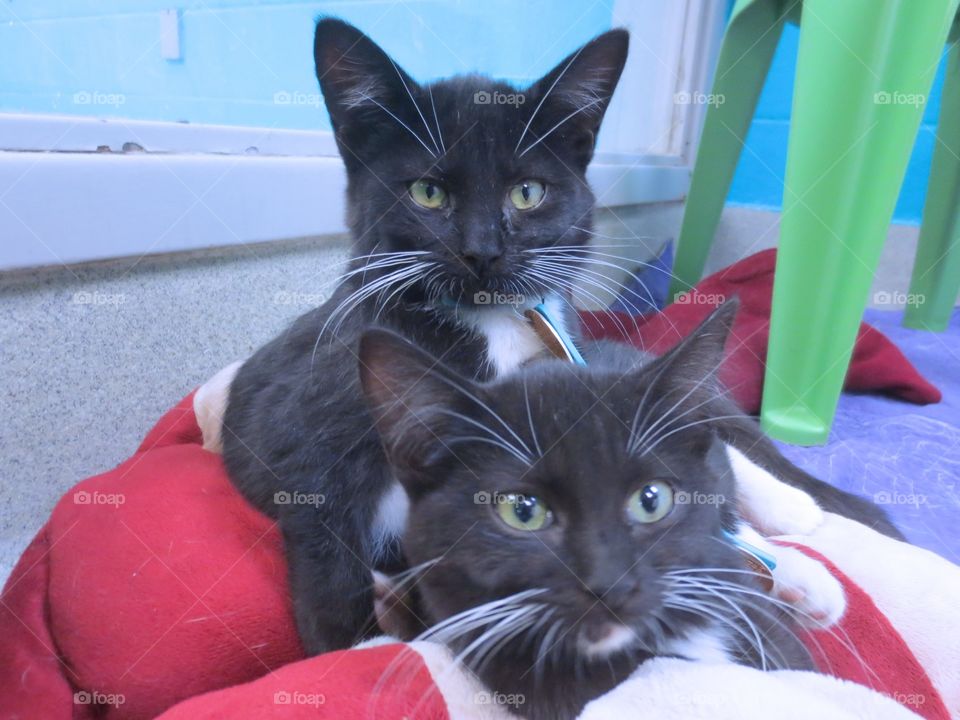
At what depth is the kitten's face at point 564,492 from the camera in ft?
2.09

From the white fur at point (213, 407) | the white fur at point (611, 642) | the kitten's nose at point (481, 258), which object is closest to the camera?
the white fur at point (611, 642)

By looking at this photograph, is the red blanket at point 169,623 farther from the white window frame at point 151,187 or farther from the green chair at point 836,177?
the green chair at point 836,177

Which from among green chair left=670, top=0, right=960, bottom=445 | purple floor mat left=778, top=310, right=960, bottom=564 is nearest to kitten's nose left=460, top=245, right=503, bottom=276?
green chair left=670, top=0, right=960, bottom=445

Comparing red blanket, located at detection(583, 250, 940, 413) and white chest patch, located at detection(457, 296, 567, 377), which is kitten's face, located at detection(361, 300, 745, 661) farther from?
red blanket, located at detection(583, 250, 940, 413)

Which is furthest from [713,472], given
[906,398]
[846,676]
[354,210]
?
[906,398]

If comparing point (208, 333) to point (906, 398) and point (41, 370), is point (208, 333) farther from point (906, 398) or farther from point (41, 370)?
point (906, 398)

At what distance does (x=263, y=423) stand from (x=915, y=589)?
896 millimetres

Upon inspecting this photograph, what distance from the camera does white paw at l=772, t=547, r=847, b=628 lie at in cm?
86

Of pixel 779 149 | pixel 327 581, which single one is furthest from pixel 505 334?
pixel 779 149

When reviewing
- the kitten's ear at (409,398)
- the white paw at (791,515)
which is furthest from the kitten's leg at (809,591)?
the kitten's ear at (409,398)

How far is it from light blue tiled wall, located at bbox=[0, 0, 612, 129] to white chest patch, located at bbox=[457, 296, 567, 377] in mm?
683

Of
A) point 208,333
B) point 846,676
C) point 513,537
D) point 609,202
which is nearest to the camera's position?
point 513,537

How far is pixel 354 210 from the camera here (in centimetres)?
111

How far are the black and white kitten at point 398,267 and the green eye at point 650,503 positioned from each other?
1.15ft
